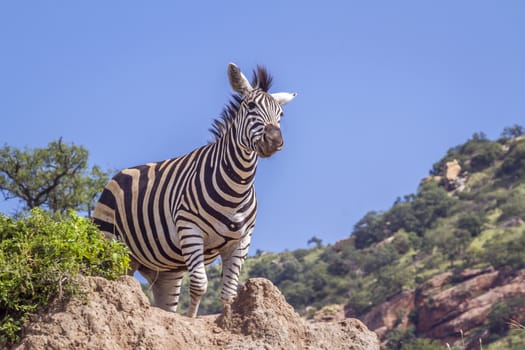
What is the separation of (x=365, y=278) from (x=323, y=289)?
532 cm

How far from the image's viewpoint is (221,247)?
10.5m

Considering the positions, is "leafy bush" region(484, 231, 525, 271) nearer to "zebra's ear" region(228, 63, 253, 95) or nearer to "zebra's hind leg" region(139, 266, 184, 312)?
"zebra's hind leg" region(139, 266, 184, 312)

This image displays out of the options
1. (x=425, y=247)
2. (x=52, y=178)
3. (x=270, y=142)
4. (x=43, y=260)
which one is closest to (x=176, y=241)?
(x=270, y=142)

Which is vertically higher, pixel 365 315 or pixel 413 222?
pixel 413 222

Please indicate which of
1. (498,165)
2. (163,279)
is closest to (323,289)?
(498,165)

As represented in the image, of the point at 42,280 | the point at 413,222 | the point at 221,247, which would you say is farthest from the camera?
the point at 413,222

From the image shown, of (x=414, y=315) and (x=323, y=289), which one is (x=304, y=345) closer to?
(x=414, y=315)

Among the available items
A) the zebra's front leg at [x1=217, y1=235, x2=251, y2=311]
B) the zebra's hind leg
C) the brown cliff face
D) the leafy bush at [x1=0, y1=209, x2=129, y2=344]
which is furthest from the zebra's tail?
the brown cliff face

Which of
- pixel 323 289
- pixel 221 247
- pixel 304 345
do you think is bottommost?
pixel 304 345

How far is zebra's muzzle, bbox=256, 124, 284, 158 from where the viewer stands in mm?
9758

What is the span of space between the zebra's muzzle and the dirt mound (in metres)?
2.13

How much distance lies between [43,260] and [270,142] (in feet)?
10.4

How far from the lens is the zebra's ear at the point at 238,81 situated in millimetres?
10586

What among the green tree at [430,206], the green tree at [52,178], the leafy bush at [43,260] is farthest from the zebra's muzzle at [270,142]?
the green tree at [430,206]
